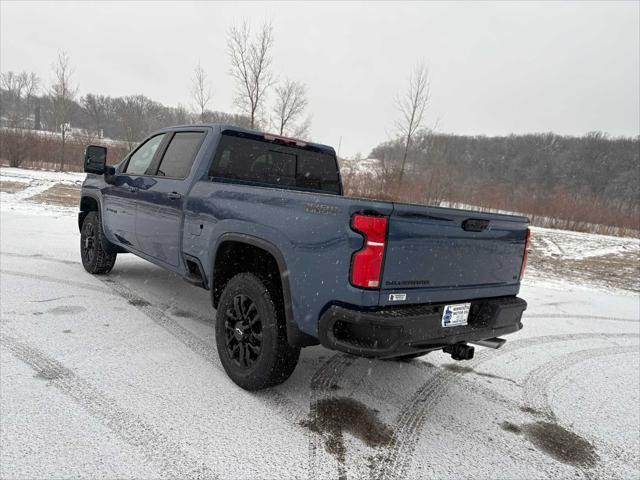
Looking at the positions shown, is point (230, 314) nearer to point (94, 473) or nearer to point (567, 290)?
point (94, 473)

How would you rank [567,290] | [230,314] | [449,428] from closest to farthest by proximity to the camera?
[449,428] < [230,314] < [567,290]

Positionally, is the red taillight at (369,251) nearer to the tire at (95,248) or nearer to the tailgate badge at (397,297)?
the tailgate badge at (397,297)

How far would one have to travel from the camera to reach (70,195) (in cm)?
1417

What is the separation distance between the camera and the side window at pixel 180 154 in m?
3.74

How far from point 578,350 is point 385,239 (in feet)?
Answer: 12.0

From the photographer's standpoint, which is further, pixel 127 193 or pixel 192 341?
pixel 127 193

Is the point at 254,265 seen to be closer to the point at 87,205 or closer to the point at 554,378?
the point at 554,378

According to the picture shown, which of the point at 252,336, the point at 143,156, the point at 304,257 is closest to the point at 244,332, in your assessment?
the point at 252,336

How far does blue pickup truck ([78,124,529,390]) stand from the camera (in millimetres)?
2189

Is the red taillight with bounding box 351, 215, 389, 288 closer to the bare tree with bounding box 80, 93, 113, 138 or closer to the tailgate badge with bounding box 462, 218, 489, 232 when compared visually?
the tailgate badge with bounding box 462, 218, 489, 232

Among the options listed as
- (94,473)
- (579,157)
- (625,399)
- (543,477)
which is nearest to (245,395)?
(94,473)

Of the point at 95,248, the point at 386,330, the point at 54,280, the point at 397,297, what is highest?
the point at 397,297

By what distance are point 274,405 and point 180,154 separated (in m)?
2.51

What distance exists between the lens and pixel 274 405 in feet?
8.98
